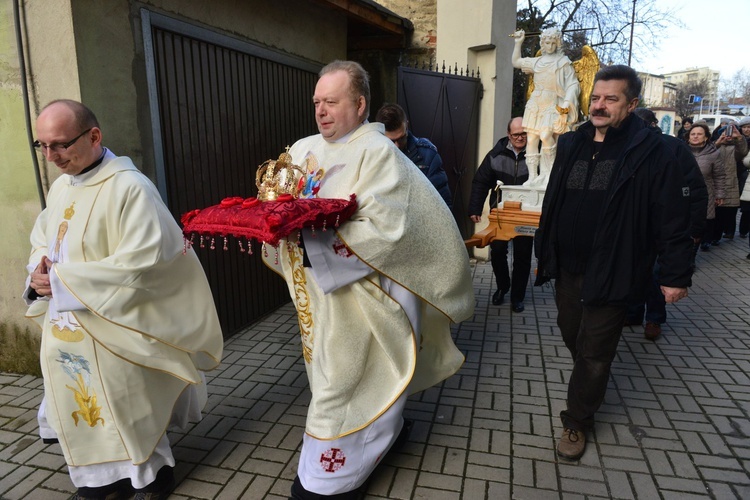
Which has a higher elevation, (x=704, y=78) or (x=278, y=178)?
(x=704, y=78)

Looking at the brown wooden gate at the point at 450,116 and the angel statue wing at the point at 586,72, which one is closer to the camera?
the angel statue wing at the point at 586,72

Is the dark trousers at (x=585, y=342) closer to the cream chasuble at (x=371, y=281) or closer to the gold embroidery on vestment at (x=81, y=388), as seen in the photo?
the cream chasuble at (x=371, y=281)

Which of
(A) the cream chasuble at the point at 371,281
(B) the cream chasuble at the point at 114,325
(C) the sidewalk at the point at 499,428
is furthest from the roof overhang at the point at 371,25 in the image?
(B) the cream chasuble at the point at 114,325

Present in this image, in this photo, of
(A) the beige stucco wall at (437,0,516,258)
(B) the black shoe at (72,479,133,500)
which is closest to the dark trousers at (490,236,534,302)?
(A) the beige stucco wall at (437,0,516,258)

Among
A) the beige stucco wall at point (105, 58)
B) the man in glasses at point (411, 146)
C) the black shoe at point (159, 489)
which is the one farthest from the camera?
the man in glasses at point (411, 146)

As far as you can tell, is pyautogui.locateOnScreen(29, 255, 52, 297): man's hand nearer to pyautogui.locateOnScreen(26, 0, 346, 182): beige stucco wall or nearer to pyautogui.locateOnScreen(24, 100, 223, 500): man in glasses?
pyautogui.locateOnScreen(24, 100, 223, 500): man in glasses

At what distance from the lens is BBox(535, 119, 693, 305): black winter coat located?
2.72 meters

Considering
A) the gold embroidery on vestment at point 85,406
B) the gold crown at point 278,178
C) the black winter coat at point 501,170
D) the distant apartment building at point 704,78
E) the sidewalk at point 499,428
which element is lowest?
the sidewalk at point 499,428

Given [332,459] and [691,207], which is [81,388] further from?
[691,207]

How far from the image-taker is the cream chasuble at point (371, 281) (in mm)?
2355

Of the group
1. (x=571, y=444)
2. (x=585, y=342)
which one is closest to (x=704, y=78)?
(x=585, y=342)

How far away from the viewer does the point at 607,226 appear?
281 cm

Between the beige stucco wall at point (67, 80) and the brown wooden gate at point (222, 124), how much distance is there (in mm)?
134

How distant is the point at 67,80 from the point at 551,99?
14.8 ft
